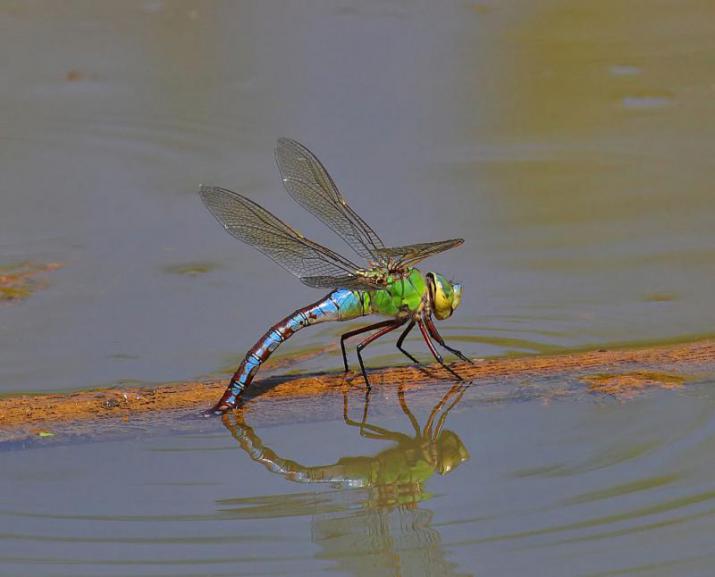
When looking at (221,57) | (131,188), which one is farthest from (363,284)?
(221,57)

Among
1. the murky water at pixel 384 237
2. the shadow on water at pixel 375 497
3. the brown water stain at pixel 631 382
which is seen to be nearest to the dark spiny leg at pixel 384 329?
the murky water at pixel 384 237

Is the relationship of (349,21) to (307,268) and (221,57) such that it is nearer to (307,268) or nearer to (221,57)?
(221,57)

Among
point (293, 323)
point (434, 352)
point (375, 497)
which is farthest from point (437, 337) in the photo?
point (375, 497)

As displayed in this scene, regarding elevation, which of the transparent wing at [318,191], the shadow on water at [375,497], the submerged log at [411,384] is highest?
the transparent wing at [318,191]

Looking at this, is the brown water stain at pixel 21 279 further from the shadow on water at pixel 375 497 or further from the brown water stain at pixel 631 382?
the brown water stain at pixel 631 382

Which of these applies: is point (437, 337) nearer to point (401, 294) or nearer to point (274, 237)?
point (401, 294)
